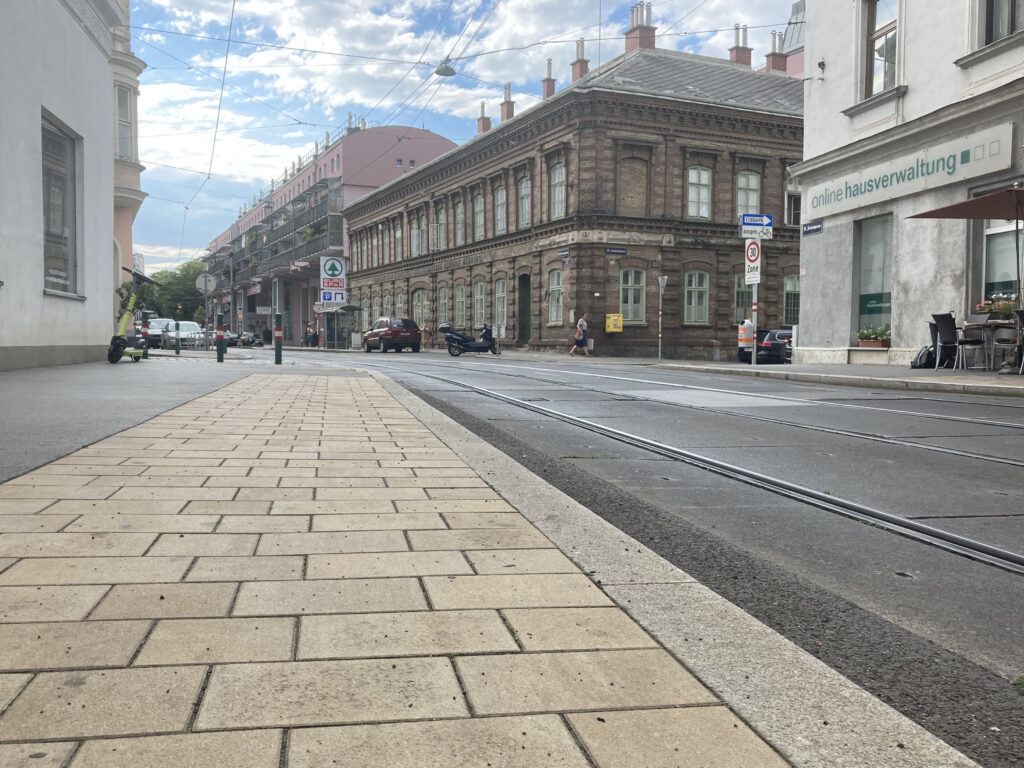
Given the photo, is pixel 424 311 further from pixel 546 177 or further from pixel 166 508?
pixel 166 508

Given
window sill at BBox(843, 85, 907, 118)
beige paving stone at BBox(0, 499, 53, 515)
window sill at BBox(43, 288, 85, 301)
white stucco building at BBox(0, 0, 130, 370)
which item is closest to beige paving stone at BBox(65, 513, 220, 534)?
beige paving stone at BBox(0, 499, 53, 515)

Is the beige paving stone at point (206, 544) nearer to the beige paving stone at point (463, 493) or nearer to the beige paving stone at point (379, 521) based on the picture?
the beige paving stone at point (379, 521)

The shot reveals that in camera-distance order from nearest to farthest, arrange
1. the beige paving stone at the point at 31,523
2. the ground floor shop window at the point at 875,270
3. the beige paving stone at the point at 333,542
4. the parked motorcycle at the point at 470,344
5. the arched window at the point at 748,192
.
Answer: the beige paving stone at the point at 333,542 < the beige paving stone at the point at 31,523 < the ground floor shop window at the point at 875,270 < the parked motorcycle at the point at 470,344 < the arched window at the point at 748,192

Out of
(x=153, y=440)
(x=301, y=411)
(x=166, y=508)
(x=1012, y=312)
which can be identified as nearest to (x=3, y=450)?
(x=153, y=440)

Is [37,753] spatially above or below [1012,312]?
below

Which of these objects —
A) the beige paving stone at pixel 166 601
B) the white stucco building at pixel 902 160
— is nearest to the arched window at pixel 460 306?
the white stucco building at pixel 902 160

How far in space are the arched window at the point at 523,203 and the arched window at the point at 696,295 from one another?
306 inches

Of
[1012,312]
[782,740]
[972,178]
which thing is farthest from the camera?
[972,178]

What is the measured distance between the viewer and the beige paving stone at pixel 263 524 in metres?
3.56

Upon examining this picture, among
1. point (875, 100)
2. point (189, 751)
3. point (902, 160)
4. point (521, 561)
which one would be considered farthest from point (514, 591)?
point (875, 100)

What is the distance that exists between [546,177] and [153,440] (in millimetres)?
31872

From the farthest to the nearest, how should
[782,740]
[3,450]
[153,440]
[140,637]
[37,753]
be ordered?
[153,440]
[3,450]
[140,637]
[782,740]
[37,753]

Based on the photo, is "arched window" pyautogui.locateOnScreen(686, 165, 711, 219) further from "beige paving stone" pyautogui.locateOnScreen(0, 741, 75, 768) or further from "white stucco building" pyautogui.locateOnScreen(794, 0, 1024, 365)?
"beige paving stone" pyautogui.locateOnScreen(0, 741, 75, 768)

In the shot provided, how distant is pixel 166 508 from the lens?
3918mm
